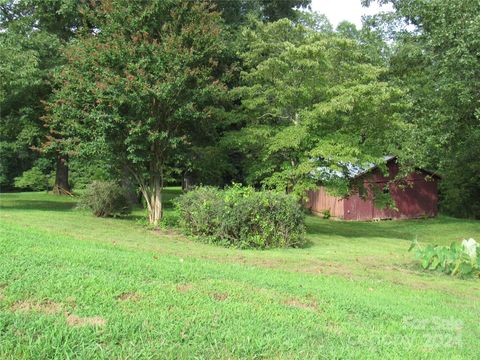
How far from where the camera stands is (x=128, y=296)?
16.0ft

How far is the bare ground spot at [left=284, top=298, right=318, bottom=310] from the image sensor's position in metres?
5.30

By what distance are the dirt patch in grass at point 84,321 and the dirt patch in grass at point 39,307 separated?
184mm

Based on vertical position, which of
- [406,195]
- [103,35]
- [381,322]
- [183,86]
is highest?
[103,35]

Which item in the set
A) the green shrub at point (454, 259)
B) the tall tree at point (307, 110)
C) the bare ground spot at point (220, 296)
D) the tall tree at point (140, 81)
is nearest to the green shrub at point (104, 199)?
the tall tree at point (140, 81)

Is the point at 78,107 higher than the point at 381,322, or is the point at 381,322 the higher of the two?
the point at 78,107

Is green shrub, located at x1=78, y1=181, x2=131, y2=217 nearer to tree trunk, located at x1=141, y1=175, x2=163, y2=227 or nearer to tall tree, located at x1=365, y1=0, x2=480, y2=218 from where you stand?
tree trunk, located at x1=141, y1=175, x2=163, y2=227

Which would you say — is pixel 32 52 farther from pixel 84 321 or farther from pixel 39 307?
pixel 84 321

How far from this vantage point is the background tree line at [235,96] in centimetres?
1448

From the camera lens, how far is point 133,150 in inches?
575

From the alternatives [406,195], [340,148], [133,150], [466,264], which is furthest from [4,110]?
[406,195]

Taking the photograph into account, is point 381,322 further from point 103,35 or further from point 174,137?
point 103,35

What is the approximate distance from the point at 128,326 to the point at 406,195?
32.4 meters

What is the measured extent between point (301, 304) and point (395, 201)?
29351 millimetres

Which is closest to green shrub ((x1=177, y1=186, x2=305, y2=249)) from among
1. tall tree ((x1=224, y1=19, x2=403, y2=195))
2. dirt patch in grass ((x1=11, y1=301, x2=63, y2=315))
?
tall tree ((x1=224, y1=19, x2=403, y2=195))
